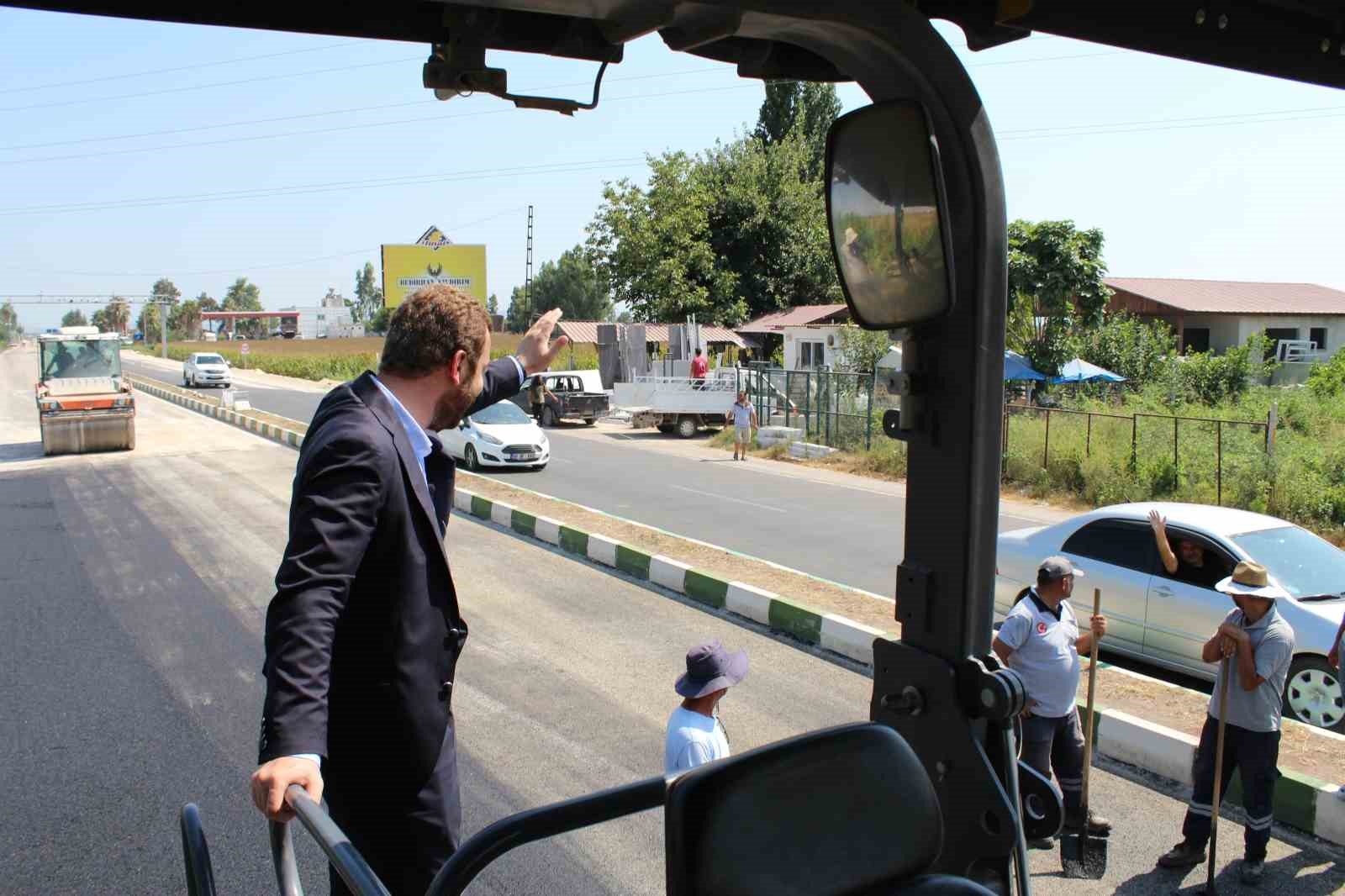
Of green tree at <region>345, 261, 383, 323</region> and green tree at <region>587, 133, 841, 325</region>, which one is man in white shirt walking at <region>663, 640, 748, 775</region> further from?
green tree at <region>345, 261, 383, 323</region>

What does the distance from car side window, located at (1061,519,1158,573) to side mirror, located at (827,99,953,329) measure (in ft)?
23.4

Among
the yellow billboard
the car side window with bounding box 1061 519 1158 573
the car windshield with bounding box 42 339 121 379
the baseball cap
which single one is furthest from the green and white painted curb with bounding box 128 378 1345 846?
the yellow billboard

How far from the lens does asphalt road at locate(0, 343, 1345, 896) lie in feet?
15.9

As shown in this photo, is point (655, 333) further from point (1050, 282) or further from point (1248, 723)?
point (1248, 723)

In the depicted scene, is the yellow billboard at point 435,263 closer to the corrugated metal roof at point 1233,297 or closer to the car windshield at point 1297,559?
the corrugated metal roof at point 1233,297

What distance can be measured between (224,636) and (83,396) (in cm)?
1695

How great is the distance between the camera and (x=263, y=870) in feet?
15.4

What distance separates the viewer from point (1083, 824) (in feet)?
15.9

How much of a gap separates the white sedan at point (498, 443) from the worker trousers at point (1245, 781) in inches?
639

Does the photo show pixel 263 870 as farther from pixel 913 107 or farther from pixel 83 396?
pixel 83 396

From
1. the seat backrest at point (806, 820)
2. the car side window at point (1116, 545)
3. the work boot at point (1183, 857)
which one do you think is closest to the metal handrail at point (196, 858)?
the seat backrest at point (806, 820)

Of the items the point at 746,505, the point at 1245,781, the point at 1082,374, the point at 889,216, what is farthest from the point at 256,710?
the point at 1082,374

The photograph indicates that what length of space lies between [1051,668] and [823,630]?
314 cm

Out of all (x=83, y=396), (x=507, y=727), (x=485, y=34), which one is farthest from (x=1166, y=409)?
(x=83, y=396)
